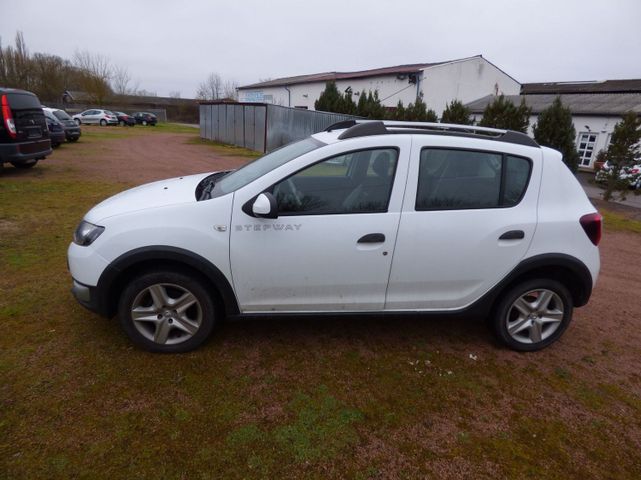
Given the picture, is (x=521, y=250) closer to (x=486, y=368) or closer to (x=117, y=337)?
(x=486, y=368)

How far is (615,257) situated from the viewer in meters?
6.35

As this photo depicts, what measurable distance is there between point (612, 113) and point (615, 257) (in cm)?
2246

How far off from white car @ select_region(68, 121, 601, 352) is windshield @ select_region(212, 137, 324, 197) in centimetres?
Result: 3

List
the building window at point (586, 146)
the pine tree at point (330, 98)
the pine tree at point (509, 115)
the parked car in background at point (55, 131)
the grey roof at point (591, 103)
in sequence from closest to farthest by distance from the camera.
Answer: the parked car in background at point (55, 131) → the pine tree at point (509, 115) → the pine tree at point (330, 98) → the grey roof at point (591, 103) → the building window at point (586, 146)

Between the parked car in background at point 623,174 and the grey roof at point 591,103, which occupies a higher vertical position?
the grey roof at point 591,103

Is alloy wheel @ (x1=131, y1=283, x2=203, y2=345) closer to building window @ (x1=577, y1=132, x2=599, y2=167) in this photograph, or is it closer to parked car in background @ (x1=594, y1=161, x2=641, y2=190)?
parked car in background @ (x1=594, y1=161, x2=641, y2=190)

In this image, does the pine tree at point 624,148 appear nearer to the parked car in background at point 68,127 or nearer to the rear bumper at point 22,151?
the rear bumper at point 22,151

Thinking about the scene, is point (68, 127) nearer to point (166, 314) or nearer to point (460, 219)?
point (166, 314)

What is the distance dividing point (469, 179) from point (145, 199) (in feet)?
8.07

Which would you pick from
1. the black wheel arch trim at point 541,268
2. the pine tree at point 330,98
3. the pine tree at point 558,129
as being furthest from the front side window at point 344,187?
the pine tree at point 330,98

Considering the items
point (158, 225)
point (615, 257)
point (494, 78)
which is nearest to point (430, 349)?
point (158, 225)

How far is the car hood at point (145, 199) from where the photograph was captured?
297 centimetres

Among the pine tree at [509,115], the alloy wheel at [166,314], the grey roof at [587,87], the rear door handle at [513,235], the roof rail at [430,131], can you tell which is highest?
the grey roof at [587,87]

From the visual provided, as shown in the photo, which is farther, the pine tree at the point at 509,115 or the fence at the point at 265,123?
the fence at the point at 265,123
